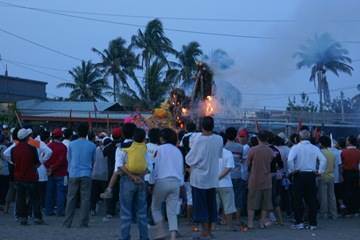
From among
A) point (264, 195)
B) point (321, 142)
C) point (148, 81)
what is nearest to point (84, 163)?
point (264, 195)

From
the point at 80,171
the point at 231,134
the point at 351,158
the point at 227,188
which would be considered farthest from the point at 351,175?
the point at 80,171

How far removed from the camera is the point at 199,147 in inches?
409

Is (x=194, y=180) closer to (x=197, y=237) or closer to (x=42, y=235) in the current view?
(x=197, y=237)

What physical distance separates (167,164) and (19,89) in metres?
47.6

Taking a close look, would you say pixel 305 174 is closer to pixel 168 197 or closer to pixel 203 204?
pixel 203 204

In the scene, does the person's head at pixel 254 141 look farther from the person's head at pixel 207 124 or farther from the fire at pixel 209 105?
the fire at pixel 209 105

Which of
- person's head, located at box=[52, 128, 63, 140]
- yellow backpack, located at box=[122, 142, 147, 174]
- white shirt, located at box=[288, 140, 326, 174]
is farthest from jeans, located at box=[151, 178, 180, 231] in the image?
person's head, located at box=[52, 128, 63, 140]

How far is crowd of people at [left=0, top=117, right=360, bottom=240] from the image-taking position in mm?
9977

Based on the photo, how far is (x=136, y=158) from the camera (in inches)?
390

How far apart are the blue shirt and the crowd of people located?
19 millimetres

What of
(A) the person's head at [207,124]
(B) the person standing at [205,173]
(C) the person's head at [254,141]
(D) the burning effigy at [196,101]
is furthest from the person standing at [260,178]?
(D) the burning effigy at [196,101]

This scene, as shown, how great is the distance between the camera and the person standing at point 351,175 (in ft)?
48.9

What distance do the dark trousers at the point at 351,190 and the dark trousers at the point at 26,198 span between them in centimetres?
717

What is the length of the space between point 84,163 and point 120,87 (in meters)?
45.6
